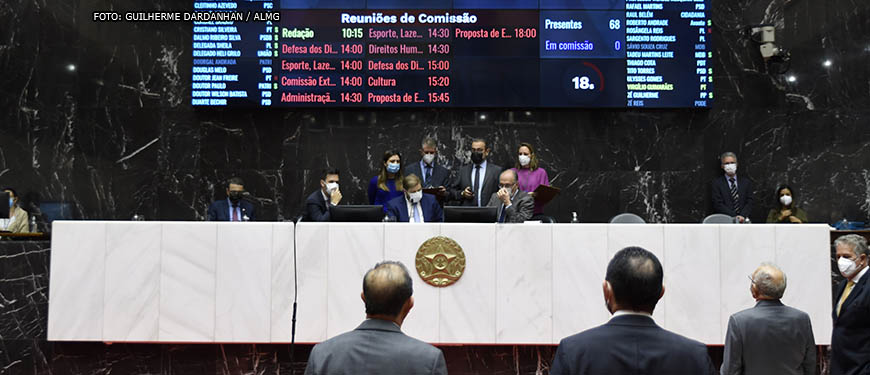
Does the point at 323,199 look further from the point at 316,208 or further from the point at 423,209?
the point at 423,209

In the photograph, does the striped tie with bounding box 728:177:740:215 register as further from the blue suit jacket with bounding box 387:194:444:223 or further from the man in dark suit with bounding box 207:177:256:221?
the man in dark suit with bounding box 207:177:256:221

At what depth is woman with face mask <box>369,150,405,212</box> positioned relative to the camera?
8.52m

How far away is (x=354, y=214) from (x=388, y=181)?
2.68m

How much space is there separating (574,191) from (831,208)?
3.36 m

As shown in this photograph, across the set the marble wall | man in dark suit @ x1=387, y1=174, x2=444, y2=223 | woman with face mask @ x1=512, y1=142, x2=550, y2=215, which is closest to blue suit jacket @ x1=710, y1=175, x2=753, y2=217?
the marble wall

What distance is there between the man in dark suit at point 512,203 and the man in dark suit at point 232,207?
3.32m

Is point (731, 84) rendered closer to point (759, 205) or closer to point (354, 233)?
point (759, 205)

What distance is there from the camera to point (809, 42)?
32.5 feet

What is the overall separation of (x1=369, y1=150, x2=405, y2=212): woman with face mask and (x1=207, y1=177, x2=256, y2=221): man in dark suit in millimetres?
1584

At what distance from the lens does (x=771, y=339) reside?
12.5 feet

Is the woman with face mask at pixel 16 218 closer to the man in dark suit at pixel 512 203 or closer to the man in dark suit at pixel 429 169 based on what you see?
the man in dark suit at pixel 429 169

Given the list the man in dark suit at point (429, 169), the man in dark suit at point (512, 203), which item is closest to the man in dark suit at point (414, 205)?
the man in dark suit at point (512, 203)

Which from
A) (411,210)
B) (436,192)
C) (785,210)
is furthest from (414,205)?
(785,210)

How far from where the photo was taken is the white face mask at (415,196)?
758 centimetres
